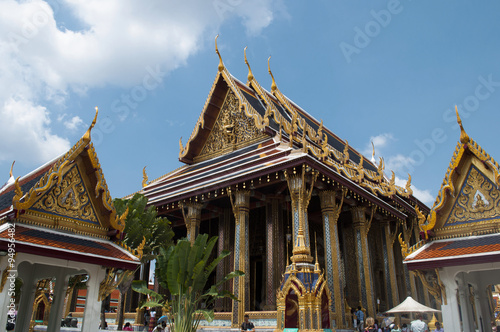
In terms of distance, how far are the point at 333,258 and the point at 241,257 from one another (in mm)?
2766

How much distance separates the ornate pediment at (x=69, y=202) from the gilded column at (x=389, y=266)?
469 inches

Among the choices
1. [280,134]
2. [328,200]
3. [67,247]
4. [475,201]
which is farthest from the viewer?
[280,134]

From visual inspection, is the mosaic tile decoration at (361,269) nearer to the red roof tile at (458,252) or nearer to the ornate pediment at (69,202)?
the red roof tile at (458,252)

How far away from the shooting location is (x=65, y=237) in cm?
629

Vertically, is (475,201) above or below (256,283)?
above

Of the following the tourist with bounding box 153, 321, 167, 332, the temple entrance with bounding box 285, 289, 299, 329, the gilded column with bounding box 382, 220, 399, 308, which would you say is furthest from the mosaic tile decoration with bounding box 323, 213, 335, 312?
the tourist with bounding box 153, 321, 167, 332

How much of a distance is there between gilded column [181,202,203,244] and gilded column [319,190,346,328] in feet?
14.8

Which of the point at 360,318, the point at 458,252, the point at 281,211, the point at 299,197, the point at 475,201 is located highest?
the point at 281,211

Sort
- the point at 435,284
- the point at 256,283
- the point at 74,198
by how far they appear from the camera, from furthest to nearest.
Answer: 1. the point at 256,283
2. the point at 74,198
3. the point at 435,284

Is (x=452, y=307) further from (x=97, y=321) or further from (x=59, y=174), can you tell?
(x=59, y=174)

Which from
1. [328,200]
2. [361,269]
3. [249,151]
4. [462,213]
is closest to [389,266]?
[361,269]

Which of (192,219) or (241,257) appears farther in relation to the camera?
(192,219)

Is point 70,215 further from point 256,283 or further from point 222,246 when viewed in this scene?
point 256,283

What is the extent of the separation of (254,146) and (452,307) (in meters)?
10.0
